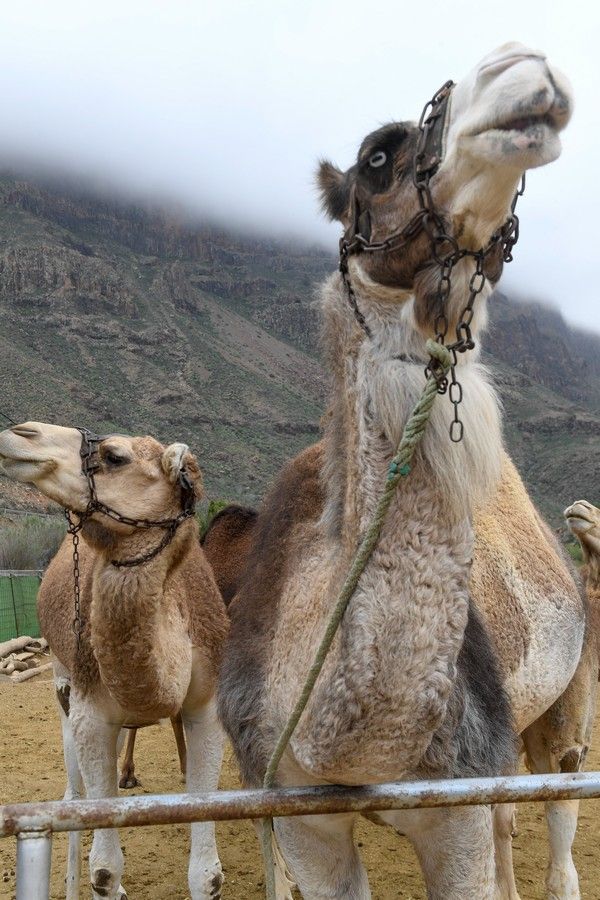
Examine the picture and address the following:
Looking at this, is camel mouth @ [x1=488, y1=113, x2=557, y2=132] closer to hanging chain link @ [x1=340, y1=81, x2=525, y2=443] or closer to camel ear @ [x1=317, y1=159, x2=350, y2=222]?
hanging chain link @ [x1=340, y1=81, x2=525, y2=443]

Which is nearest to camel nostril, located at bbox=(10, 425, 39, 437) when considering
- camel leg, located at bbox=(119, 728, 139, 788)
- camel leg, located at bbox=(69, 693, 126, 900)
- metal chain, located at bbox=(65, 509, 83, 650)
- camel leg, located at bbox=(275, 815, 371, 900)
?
metal chain, located at bbox=(65, 509, 83, 650)

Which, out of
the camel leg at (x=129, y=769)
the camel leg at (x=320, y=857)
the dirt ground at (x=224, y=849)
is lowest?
the dirt ground at (x=224, y=849)

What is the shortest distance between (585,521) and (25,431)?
3836mm

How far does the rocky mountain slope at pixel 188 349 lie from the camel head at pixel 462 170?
88.5 ft

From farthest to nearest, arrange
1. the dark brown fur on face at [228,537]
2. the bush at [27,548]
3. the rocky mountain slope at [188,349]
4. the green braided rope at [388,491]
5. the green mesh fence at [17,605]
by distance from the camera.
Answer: the rocky mountain slope at [188,349] → the bush at [27,548] → the green mesh fence at [17,605] → the dark brown fur on face at [228,537] → the green braided rope at [388,491]

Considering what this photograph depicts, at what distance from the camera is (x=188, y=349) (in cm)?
5644

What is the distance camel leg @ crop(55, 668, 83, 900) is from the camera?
5.36m

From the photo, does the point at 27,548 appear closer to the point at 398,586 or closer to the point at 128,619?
the point at 128,619

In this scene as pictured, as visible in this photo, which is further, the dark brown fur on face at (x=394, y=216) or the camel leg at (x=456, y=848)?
the camel leg at (x=456, y=848)

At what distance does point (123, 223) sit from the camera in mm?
82500

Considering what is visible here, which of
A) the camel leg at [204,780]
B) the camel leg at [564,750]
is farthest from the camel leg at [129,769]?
the camel leg at [564,750]

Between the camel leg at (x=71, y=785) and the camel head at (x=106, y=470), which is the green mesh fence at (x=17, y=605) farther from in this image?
the camel head at (x=106, y=470)

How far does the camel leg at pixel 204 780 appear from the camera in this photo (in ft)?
Answer: 15.6

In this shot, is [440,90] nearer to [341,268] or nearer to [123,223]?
[341,268]
